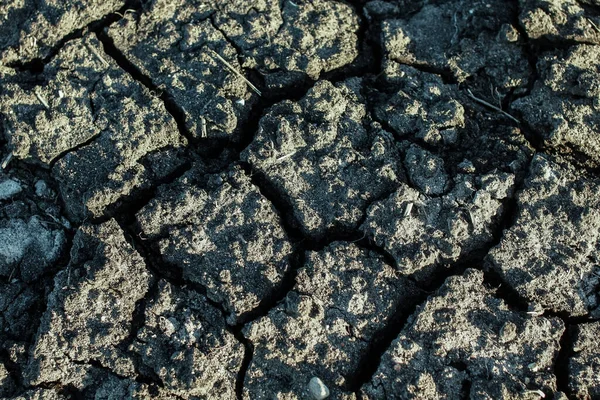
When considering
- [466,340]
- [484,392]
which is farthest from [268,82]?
[484,392]

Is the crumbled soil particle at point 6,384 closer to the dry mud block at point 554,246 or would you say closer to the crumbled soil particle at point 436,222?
the crumbled soil particle at point 436,222

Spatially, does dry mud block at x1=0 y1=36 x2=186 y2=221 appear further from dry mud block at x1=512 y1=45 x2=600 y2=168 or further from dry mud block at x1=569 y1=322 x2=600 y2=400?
dry mud block at x1=569 y1=322 x2=600 y2=400

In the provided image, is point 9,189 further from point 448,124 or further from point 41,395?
point 448,124

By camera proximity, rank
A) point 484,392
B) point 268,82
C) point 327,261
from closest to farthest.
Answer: point 484,392
point 327,261
point 268,82

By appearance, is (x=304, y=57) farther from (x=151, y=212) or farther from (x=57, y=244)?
(x=57, y=244)

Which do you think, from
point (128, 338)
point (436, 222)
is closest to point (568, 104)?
point (436, 222)

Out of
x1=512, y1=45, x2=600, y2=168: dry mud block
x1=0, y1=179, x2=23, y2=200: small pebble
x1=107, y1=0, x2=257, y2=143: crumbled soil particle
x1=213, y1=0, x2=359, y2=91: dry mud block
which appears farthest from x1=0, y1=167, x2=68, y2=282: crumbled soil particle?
x1=512, y1=45, x2=600, y2=168: dry mud block
